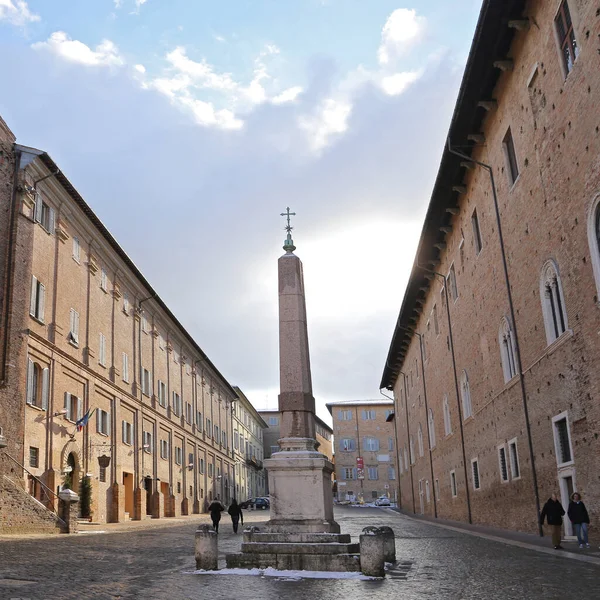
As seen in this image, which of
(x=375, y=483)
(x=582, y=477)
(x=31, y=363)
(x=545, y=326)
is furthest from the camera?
(x=375, y=483)

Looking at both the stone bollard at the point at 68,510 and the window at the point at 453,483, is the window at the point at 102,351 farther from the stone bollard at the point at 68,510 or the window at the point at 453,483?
the window at the point at 453,483

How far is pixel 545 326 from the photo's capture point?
15414mm

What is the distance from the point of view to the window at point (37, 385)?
75.2ft

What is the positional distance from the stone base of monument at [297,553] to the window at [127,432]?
2346 centimetres

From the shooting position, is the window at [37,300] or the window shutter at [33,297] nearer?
the window shutter at [33,297]

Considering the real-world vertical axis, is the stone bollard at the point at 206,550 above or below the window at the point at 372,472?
below

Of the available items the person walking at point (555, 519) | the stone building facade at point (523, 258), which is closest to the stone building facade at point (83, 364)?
the stone building facade at point (523, 258)

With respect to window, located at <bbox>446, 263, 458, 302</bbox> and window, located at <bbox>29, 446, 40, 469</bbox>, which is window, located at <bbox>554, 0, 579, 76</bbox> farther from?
window, located at <bbox>29, 446, 40, 469</bbox>

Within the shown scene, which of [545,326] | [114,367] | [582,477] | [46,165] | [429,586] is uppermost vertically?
[46,165]

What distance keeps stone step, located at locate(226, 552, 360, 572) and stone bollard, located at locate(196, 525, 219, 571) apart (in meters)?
0.26

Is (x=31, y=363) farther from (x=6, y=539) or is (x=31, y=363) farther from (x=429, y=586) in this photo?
(x=429, y=586)

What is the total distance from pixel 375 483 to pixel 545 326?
76467mm

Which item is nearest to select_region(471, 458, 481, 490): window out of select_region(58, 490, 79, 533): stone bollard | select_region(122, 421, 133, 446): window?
select_region(58, 490, 79, 533): stone bollard

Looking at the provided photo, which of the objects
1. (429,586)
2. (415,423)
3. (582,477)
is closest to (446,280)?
(582,477)
